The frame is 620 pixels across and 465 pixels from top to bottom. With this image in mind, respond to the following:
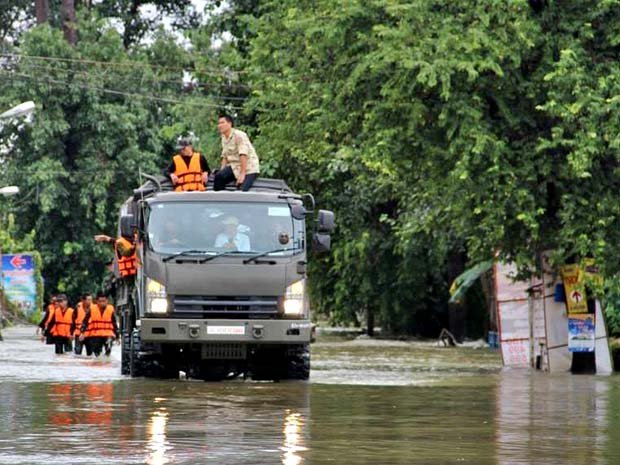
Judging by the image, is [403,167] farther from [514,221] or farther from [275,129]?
[275,129]

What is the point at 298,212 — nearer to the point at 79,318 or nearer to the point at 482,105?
the point at 482,105

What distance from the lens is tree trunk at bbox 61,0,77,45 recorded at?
71.7 metres

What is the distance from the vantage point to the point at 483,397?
21594mm

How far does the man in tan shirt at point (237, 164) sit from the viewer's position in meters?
25.5

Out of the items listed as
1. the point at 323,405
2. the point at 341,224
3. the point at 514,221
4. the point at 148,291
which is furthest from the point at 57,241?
the point at 323,405

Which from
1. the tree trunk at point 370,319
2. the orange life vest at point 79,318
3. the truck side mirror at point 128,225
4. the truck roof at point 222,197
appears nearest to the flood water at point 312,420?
the truck side mirror at point 128,225

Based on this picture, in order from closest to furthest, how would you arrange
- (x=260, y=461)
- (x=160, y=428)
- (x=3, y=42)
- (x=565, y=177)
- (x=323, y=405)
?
(x=260, y=461) → (x=160, y=428) → (x=323, y=405) → (x=565, y=177) → (x=3, y=42)

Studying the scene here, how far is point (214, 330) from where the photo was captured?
24156 mm

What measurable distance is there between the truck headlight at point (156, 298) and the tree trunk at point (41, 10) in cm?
4955

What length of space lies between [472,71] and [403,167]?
3.61 meters

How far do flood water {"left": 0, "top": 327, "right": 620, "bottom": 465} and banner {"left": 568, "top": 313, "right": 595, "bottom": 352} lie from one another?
79.0 inches

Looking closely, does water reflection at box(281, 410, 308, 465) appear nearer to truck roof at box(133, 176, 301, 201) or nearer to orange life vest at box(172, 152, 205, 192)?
truck roof at box(133, 176, 301, 201)

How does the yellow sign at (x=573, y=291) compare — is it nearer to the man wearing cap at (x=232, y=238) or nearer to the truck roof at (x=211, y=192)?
the truck roof at (x=211, y=192)

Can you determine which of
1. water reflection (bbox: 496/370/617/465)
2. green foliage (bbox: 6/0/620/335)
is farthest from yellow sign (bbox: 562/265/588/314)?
water reflection (bbox: 496/370/617/465)
